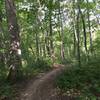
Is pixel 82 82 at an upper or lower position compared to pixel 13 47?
lower

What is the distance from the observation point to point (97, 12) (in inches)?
1059

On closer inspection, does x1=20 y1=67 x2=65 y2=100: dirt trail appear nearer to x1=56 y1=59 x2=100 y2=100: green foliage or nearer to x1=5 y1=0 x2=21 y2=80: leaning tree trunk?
x1=56 y1=59 x2=100 y2=100: green foliage

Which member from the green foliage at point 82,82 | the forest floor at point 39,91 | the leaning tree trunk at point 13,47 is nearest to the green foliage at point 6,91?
the forest floor at point 39,91

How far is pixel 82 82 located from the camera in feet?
34.0

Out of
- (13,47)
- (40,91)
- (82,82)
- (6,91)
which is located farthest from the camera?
(13,47)

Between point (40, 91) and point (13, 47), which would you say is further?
point (13, 47)

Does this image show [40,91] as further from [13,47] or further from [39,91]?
[13,47]

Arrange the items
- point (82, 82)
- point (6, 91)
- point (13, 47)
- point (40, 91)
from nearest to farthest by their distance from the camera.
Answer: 1. point (6, 91)
2. point (40, 91)
3. point (82, 82)
4. point (13, 47)

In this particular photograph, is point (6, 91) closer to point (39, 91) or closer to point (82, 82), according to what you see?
point (39, 91)

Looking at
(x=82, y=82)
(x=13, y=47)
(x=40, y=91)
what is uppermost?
(x=13, y=47)

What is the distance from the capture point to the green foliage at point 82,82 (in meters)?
9.33

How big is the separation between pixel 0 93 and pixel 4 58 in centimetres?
997

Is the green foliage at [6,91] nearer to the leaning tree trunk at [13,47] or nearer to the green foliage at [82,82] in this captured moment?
the leaning tree trunk at [13,47]

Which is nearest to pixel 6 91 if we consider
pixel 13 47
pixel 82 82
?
pixel 13 47
